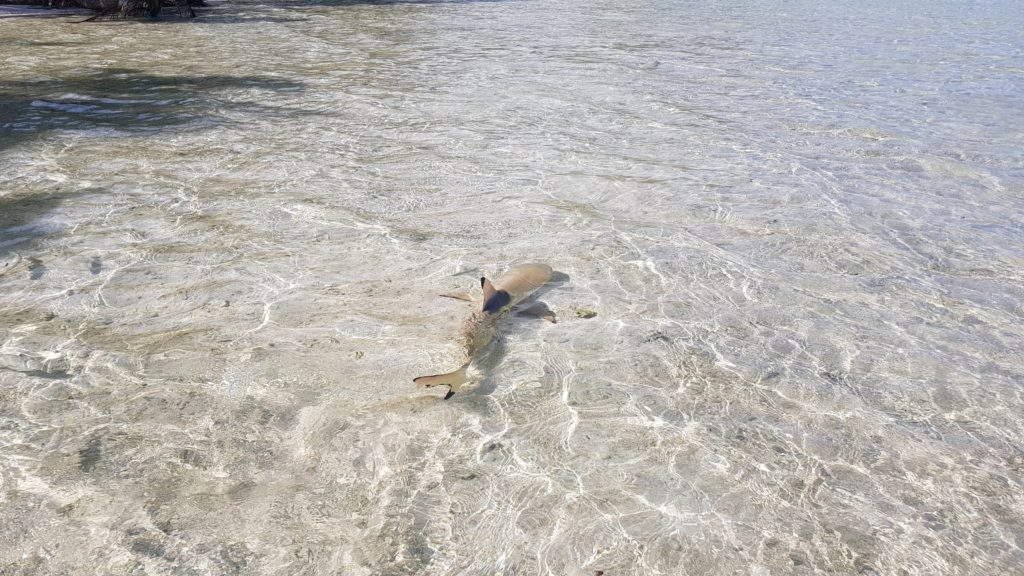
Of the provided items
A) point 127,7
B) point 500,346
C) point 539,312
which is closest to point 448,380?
point 500,346

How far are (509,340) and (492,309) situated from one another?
9.5 inches

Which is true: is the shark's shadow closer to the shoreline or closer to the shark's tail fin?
the shark's tail fin

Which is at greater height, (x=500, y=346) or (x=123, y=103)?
(x=500, y=346)

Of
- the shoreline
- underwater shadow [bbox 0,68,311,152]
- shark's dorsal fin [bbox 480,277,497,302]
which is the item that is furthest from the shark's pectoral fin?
the shoreline

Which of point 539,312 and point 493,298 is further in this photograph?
point 539,312

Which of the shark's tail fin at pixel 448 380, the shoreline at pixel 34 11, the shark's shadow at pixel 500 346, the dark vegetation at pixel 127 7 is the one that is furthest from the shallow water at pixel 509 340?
the shoreline at pixel 34 11

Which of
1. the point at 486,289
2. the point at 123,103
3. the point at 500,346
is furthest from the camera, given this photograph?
the point at 123,103

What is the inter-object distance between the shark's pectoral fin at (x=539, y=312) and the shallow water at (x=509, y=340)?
14cm

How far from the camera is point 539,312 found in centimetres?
484

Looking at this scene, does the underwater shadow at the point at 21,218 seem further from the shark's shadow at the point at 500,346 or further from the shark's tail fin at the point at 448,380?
the shark's shadow at the point at 500,346

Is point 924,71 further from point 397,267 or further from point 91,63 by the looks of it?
point 91,63

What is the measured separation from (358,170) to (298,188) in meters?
0.76

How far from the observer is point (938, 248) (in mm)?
5961

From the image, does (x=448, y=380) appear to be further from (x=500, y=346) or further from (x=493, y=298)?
(x=493, y=298)
